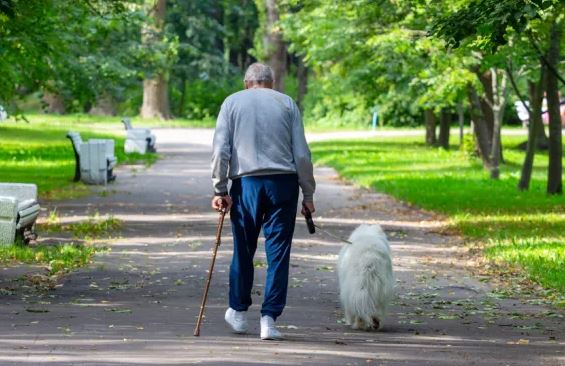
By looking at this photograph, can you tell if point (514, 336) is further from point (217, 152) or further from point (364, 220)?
point (364, 220)

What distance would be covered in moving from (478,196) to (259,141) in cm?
1639

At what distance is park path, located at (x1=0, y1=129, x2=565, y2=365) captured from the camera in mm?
9172

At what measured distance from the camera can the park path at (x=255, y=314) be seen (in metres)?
9.17

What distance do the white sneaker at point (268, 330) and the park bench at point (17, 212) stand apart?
6620 mm

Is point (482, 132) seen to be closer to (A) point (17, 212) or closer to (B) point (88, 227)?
(B) point (88, 227)

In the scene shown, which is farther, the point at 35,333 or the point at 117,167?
the point at 117,167

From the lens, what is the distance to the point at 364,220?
21.7 meters

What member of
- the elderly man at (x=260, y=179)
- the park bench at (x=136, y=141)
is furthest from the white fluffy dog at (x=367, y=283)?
the park bench at (x=136, y=141)

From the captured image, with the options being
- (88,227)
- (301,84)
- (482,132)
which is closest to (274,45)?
(482,132)

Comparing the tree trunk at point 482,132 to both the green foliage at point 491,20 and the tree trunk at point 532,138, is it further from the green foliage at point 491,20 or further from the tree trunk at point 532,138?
the green foliage at point 491,20

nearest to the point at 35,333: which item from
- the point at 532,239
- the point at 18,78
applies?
the point at 532,239

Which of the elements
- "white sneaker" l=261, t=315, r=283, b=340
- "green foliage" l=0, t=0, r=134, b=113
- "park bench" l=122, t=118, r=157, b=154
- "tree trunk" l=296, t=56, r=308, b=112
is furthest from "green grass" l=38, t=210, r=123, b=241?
"tree trunk" l=296, t=56, r=308, b=112

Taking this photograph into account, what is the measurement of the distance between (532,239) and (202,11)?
2327 inches

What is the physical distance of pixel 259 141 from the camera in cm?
1012
